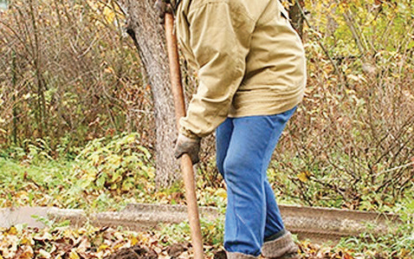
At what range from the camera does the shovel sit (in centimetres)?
322

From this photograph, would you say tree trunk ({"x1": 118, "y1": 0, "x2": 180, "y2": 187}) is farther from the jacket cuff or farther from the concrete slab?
the jacket cuff

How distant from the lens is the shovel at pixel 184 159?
3216 mm

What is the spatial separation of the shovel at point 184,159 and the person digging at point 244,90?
16 centimetres

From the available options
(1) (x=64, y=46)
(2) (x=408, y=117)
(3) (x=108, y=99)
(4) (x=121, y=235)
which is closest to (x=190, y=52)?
(4) (x=121, y=235)

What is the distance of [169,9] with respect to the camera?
3398mm

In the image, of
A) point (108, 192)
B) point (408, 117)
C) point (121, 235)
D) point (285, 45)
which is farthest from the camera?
point (108, 192)

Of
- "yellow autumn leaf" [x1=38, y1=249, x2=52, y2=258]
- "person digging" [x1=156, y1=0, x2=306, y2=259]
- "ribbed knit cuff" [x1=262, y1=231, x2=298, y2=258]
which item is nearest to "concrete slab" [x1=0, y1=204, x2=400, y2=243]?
"yellow autumn leaf" [x1=38, y1=249, x2=52, y2=258]

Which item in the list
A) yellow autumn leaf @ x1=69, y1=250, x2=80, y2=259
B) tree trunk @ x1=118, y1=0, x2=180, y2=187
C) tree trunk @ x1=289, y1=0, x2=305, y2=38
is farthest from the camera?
tree trunk @ x1=289, y1=0, x2=305, y2=38

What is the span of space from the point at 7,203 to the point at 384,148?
3.48 metres

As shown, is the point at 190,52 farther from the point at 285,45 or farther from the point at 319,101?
the point at 319,101

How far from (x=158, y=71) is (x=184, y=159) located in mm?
2909

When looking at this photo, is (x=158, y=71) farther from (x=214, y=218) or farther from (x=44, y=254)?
(x=44, y=254)

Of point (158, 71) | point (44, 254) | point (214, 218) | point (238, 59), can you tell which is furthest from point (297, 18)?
point (238, 59)

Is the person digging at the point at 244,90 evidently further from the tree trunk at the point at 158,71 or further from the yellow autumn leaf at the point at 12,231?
the tree trunk at the point at 158,71
